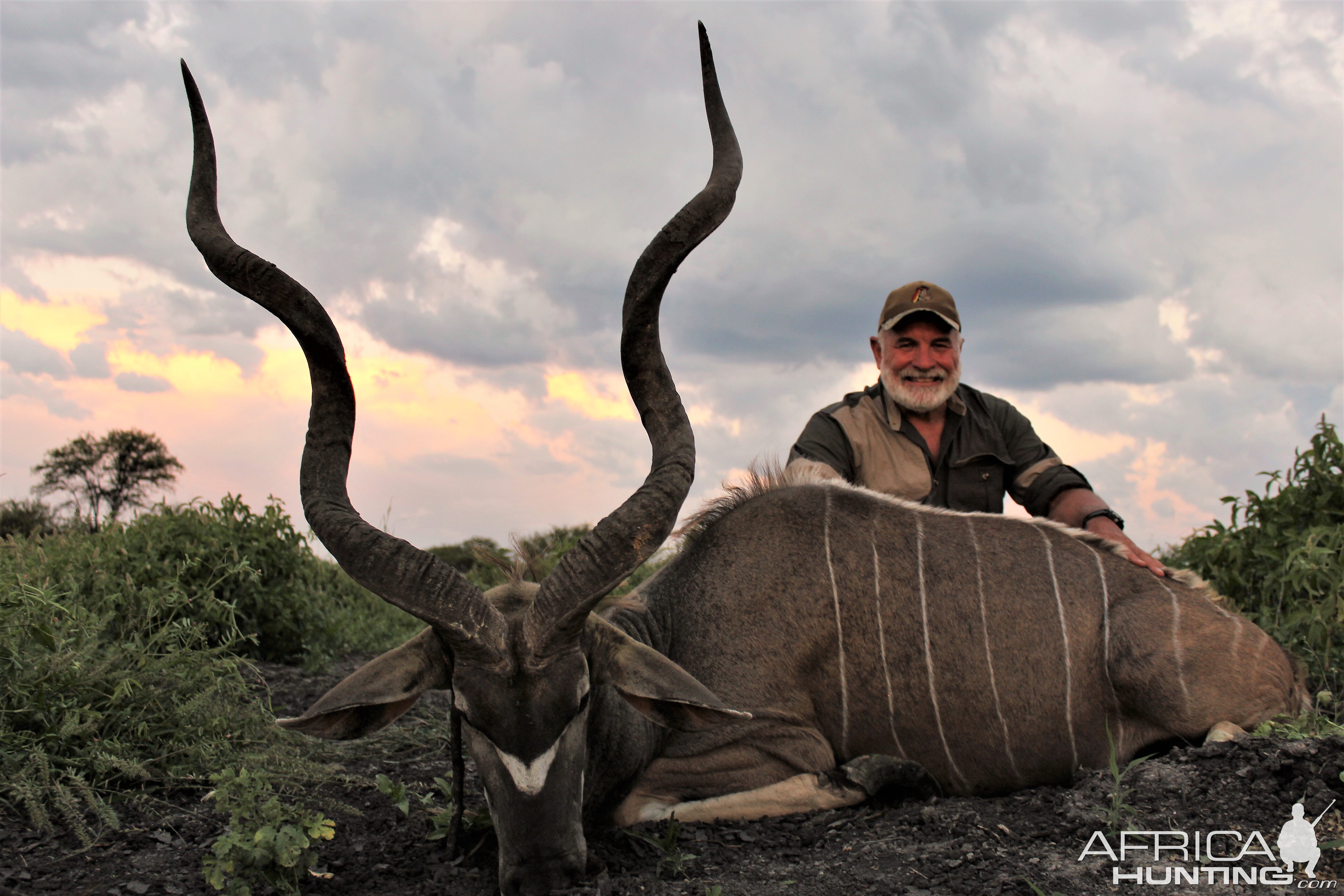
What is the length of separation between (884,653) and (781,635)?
432 millimetres

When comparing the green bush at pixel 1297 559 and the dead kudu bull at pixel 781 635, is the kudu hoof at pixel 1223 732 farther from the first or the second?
the green bush at pixel 1297 559

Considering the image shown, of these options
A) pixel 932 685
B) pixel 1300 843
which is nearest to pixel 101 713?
pixel 932 685

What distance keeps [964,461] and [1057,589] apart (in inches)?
64.2

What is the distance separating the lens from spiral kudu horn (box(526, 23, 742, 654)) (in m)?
3.11

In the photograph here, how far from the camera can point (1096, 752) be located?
4.18 m

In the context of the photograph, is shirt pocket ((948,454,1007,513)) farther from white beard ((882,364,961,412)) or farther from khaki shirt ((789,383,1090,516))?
white beard ((882,364,961,412))

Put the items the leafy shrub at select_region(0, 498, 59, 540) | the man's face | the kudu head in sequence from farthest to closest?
1. the leafy shrub at select_region(0, 498, 59, 540)
2. the man's face
3. the kudu head

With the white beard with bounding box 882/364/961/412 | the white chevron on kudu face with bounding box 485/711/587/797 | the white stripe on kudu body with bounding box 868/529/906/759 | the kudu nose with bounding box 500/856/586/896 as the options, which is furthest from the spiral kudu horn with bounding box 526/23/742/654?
the white beard with bounding box 882/364/961/412

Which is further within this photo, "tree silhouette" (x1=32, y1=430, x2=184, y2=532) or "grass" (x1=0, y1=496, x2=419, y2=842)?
"tree silhouette" (x1=32, y1=430, x2=184, y2=532)

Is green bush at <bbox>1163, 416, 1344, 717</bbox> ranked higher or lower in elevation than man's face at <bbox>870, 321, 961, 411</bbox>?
lower

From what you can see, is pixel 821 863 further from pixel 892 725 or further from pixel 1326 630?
pixel 1326 630

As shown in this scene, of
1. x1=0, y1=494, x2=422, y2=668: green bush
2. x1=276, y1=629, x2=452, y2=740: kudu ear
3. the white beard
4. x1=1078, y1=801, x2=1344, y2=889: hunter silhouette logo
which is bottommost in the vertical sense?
x1=1078, y1=801, x2=1344, y2=889: hunter silhouette logo

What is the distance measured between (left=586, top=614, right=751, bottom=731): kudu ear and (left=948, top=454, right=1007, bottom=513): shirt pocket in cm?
303

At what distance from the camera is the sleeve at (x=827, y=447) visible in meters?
5.70
